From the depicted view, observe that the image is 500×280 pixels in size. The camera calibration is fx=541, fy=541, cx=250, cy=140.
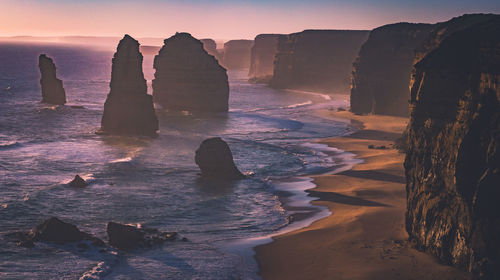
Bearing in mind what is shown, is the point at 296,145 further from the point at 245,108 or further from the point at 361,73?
the point at 245,108

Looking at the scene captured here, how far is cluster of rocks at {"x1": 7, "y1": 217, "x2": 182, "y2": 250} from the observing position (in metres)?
25.6

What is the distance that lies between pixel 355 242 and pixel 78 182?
68.7 feet

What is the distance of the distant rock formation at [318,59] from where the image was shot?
495 feet

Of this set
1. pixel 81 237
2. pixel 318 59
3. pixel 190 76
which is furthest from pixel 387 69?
pixel 81 237

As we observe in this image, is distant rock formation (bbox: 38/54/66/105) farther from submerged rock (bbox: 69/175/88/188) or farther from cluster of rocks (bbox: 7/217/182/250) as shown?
cluster of rocks (bbox: 7/217/182/250)

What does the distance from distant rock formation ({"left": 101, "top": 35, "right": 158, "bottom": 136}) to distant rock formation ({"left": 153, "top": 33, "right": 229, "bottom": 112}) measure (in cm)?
2502

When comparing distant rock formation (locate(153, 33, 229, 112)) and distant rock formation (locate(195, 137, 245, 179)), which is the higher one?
distant rock formation (locate(153, 33, 229, 112))

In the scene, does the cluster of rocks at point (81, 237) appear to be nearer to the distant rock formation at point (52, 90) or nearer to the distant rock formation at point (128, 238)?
the distant rock formation at point (128, 238)

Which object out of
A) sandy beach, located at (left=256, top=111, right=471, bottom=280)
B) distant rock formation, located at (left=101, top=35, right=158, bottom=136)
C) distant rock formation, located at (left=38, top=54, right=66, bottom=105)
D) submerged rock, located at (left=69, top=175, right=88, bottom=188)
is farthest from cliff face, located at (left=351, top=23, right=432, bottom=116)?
submerged rock, located at (left=69, top=175, right=88, bottom=188)

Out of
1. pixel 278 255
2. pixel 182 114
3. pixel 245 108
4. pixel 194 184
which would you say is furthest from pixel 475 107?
pixel 245 108

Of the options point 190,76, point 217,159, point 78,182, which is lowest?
point 78,182

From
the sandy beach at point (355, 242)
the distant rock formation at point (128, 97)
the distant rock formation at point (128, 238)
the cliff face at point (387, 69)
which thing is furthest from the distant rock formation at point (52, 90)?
the distant rock formation at point (128, 238)

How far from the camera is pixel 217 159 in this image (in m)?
40.5

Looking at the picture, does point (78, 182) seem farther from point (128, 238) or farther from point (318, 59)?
point (318, 59)
